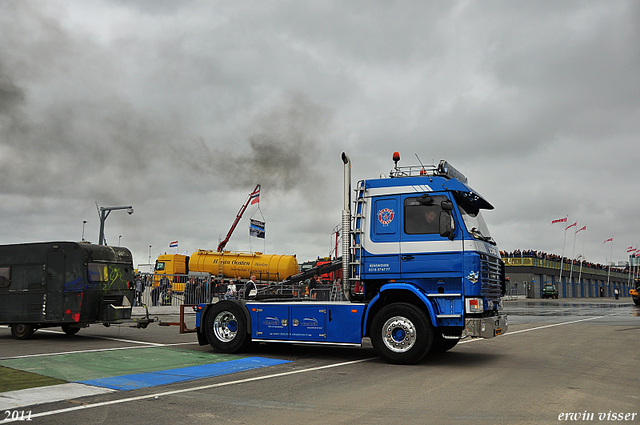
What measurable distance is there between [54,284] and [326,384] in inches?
366

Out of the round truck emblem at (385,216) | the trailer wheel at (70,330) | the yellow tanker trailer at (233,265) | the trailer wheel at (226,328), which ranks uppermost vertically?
the round truck emblem at (385,216)

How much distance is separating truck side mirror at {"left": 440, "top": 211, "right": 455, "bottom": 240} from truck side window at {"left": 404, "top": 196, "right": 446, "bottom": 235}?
114 millimetres

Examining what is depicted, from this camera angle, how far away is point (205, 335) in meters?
11.7

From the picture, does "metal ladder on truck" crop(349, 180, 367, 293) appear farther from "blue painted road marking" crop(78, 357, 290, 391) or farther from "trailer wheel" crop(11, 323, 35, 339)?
"trailer wheel" crop(11, 323, 35, 339)

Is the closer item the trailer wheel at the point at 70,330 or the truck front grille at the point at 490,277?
the truck front grille at the point at 490,277

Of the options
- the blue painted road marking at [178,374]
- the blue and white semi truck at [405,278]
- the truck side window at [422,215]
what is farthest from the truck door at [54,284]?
the truck side window at [422,215]

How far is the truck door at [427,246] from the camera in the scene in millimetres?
9625

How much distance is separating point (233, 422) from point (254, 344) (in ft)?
24.0

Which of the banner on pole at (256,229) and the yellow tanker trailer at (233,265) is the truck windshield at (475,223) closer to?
the yellow tanker trailer at (233,265)

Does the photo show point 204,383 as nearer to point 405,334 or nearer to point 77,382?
point 77,382

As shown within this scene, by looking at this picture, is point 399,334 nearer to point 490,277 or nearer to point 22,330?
point 490,277

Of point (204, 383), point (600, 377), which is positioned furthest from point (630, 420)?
point (204, 383)

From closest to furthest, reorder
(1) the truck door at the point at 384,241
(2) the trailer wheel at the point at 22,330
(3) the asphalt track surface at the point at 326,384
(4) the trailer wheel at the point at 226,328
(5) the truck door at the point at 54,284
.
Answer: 1. (3) the asphalt track surface at the point at 326,384
2. (1) the truck door at the point at 384,241
3. (4) the trailer wheel at the point at 226,328
4. (5) the truck door at the point at 54,284
5. (2) the trailer wheel at the point at 22,330

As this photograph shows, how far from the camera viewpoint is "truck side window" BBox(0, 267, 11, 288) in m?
14.5
